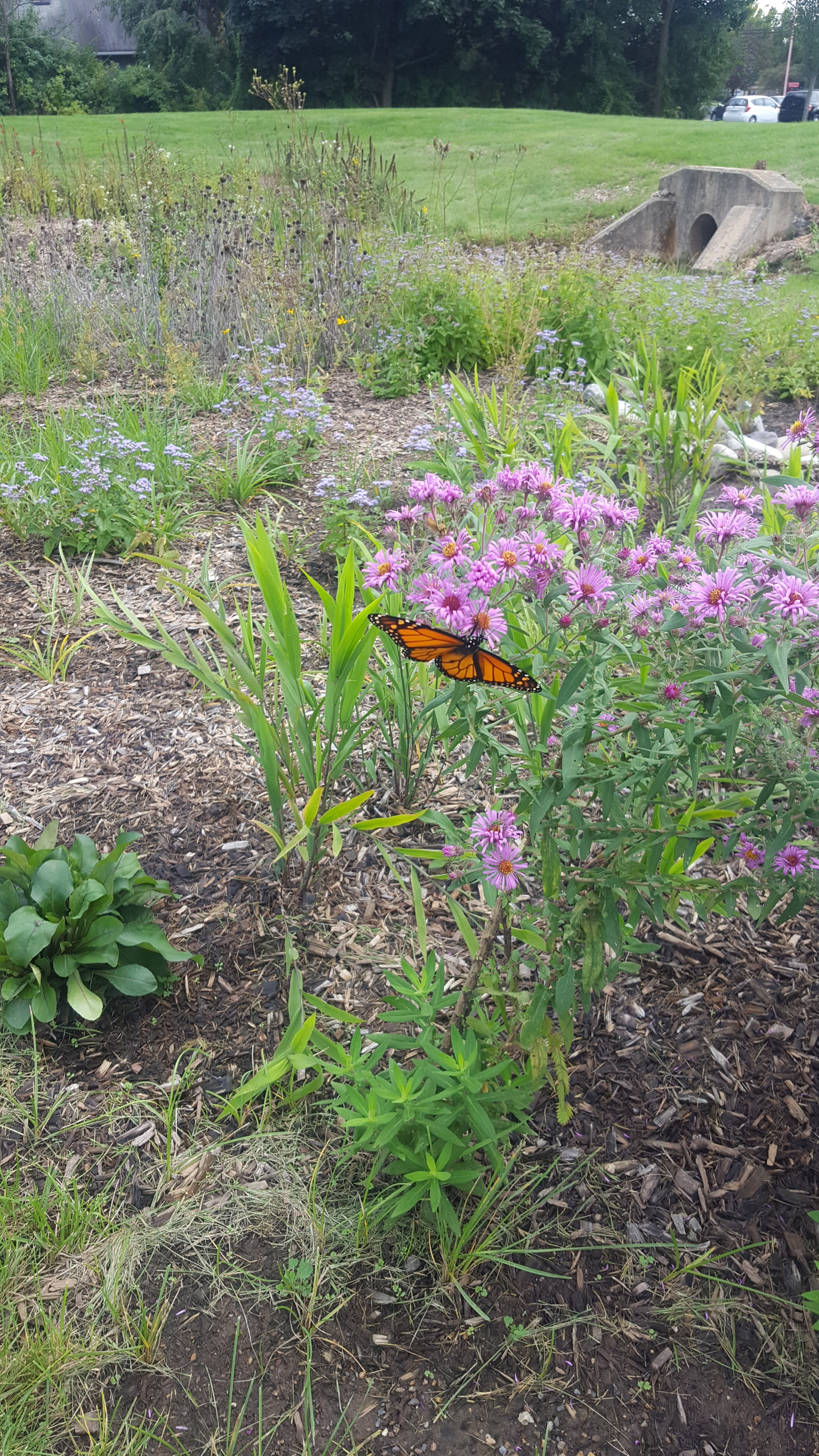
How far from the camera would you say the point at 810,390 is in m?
5.67

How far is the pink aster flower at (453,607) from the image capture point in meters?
1.25

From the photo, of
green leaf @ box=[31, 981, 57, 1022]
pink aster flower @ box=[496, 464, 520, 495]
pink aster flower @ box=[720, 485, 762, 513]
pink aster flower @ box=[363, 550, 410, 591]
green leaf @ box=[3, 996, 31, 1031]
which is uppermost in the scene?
pink aster flower @ box=[496, 464, 520, 495]

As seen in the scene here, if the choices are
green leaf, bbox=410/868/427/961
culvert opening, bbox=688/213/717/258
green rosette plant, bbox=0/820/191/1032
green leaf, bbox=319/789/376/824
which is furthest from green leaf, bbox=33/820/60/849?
culvert opening, bbox=688/213/717/258

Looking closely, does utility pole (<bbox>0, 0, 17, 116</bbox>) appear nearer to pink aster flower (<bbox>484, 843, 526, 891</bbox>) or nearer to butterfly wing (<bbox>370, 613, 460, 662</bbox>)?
butterfly wing (<bbox>370, 613, 460, 662</bbox>)

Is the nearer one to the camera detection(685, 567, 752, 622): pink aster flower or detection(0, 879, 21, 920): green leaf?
detection(685, 567, 752, 622): pink aster flower

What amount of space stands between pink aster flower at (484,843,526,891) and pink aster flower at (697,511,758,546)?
0.56m

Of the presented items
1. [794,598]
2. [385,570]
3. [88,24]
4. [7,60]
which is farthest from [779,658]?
[88,24]

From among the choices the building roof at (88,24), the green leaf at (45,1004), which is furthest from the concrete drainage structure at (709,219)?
the building roof at (88,24)

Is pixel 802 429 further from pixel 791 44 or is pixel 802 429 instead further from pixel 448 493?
pixel 791 44

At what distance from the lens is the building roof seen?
34.5 metres

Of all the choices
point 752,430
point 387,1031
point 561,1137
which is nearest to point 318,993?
point 387,1031

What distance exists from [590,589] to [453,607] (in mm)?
191

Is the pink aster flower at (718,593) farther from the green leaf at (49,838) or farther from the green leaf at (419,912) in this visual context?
the green leaf at (49,838)

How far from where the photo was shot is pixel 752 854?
1415mm
